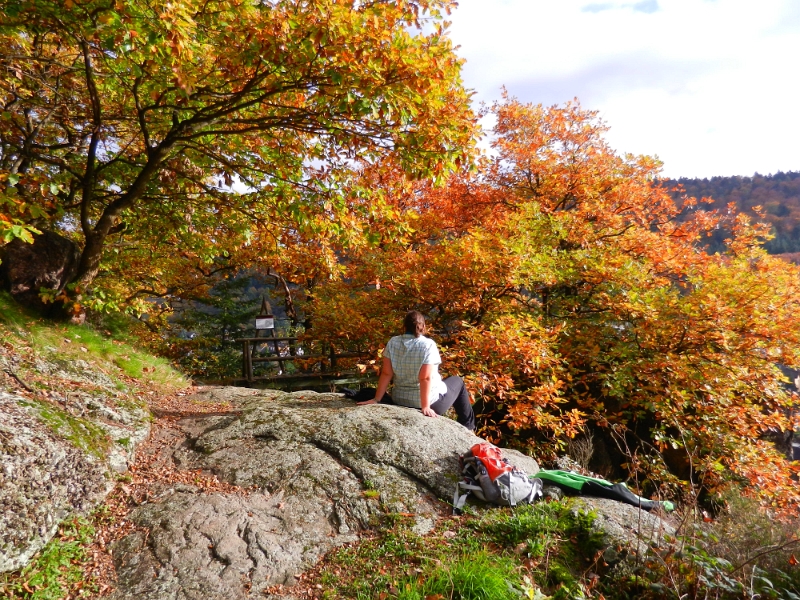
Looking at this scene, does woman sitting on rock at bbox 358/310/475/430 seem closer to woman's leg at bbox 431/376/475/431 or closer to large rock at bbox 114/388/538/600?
woman's leg at bbox 431/376/475/431

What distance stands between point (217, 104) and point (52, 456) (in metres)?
3.91

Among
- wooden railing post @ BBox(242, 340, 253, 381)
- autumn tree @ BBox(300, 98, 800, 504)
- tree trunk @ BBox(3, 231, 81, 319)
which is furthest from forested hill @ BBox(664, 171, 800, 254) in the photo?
tree trunk @ BBox(3, 231, 81, 319)

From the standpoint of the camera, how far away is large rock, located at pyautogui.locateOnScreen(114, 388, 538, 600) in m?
2.48

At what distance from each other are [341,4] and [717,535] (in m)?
4.94

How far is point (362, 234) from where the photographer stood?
598cm

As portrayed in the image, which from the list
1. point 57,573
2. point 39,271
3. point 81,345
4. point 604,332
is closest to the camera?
point 57,573

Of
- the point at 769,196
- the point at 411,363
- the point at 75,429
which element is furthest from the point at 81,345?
the point at 769,196

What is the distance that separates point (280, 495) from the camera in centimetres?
320

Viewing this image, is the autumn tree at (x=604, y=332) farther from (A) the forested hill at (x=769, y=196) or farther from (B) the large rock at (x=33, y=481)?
(A) the forested hill at (x=769, y=196)

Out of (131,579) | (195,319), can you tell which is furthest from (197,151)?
(195,319)

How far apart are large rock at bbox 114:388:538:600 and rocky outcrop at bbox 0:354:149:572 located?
0.40 meters

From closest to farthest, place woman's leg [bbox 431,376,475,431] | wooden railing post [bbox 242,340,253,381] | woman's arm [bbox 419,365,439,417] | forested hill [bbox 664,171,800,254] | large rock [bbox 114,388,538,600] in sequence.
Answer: large rock [bbox 114,388,538,600] → woman's arm [bbox 419,365,439,417] → woman's leg [bbox 431,376,475,431] → wooden railing post [bbox 242,340,253,381] → forested hill [bbox 664,171,800,254]

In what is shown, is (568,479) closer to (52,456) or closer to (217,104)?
(52,456)

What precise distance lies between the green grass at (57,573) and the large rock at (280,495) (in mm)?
179
